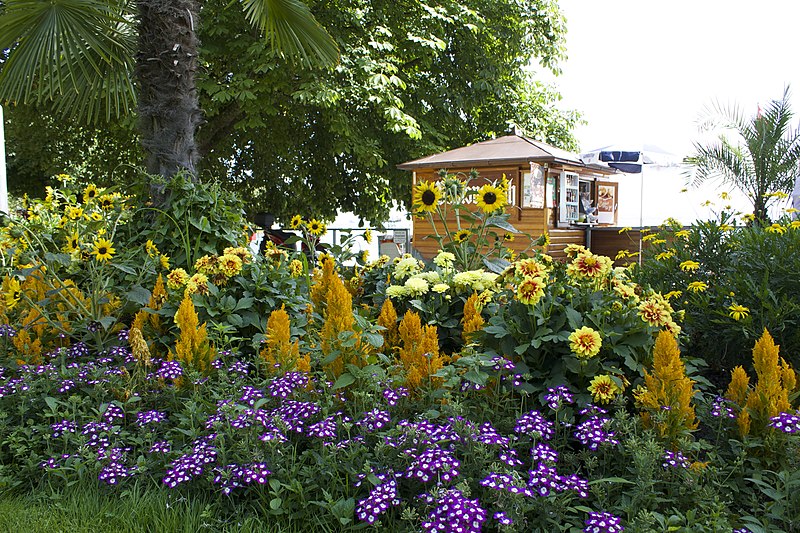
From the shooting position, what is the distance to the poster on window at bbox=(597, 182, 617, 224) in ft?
44.5

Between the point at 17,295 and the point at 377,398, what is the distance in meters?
2.01

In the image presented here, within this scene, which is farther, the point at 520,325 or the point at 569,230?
the point at 569,230

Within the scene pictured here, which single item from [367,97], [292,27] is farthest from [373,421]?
[367,97]

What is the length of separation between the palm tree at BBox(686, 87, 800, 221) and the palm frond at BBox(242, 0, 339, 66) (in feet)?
22.2

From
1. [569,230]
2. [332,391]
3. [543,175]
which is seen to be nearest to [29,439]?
[332,391]

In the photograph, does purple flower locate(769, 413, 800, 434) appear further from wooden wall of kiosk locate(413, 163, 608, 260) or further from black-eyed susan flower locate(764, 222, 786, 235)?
wooden wall of kiosk locate(413, 163, 608, 260)

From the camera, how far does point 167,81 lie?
12.9ft

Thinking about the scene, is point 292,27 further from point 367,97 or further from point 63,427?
point 367,97

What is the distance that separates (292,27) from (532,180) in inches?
261

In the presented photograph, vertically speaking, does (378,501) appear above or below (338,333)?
below

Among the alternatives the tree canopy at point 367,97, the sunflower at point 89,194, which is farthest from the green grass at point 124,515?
the tree canopy at point 367,97

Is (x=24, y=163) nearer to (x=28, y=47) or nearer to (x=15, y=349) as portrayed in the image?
(x=28, y=47)

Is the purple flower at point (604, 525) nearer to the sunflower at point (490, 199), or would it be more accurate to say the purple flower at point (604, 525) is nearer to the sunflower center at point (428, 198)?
the sunflower at point (490, 199)

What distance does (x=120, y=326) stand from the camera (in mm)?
3104
